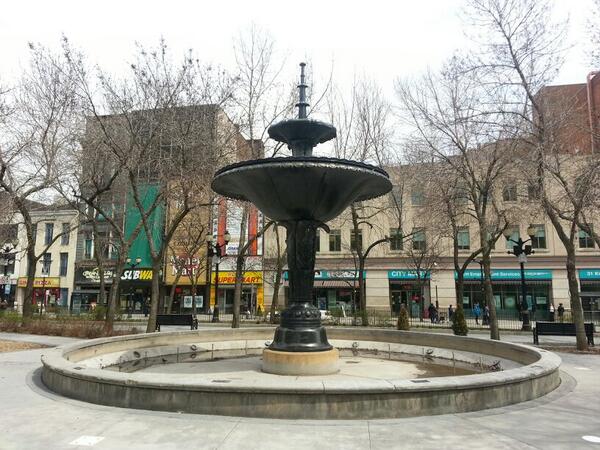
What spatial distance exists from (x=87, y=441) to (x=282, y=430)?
2.10 meters

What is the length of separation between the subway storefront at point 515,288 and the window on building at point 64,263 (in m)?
38.6

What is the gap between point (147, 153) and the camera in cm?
1783

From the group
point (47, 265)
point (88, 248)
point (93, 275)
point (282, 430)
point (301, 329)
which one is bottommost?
point (282, 430)

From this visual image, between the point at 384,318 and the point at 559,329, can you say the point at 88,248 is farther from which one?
the point at 559,329

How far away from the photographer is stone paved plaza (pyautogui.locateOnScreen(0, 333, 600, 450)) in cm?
493

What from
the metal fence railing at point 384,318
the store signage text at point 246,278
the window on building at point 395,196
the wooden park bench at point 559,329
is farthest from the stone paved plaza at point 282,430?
the store signage text at point 246,278

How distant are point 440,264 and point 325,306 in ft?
34.5

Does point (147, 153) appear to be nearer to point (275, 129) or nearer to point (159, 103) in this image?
point (159, 103)

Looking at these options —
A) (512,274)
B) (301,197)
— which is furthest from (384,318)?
(301,197)

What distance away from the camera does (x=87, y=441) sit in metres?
4.97

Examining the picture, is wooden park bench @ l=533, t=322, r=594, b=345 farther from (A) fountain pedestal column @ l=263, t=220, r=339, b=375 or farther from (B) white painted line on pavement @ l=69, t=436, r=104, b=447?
(B) white painted line on pavement @ l=69, t=436, r=104, b=447

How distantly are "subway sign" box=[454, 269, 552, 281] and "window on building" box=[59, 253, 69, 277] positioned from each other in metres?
38.6

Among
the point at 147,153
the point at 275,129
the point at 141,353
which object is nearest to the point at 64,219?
the point at 147,153

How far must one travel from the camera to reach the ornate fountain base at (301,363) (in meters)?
8.65
